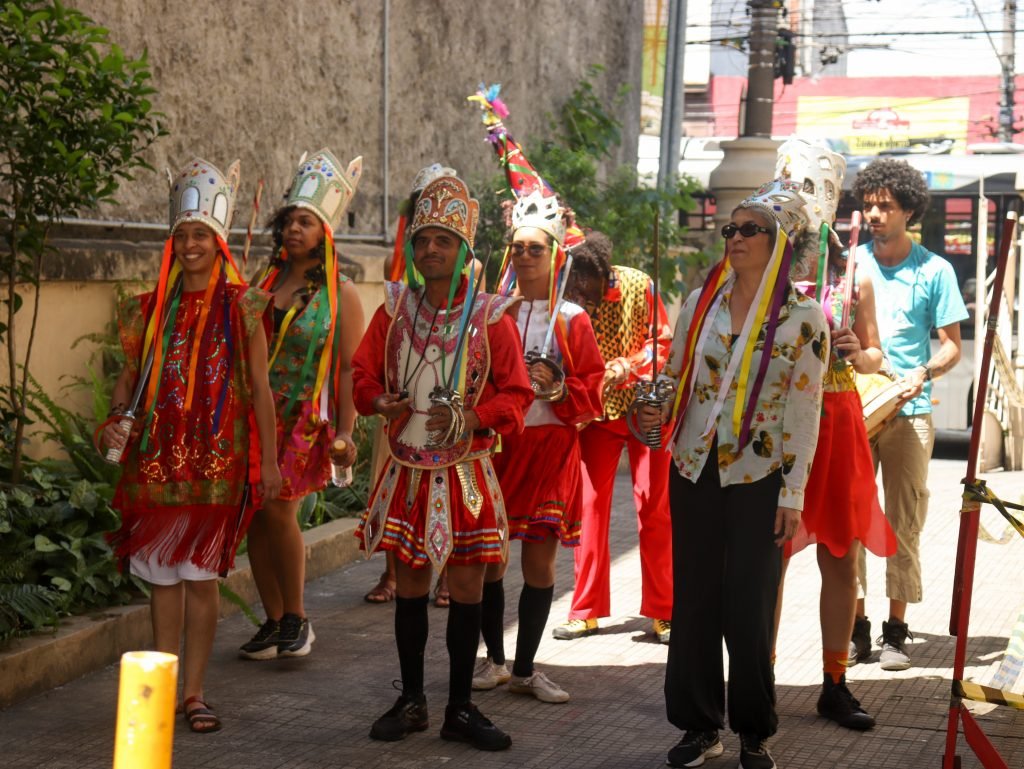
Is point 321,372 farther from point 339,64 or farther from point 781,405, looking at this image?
point 339,64

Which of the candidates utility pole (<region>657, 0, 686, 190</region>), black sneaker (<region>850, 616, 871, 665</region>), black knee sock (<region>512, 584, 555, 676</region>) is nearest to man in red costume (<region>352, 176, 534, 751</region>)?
black knee sock (<region>512, 584, 555, 676</region>)

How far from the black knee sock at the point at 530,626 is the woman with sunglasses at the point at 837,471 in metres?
0.95

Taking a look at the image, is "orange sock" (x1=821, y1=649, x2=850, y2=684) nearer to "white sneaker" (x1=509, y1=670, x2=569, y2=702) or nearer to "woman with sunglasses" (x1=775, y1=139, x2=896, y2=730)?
"woman with sunglasses" (x1=775, y1=139, x2=896, y2=730)

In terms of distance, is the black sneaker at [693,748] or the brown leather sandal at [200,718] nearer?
the black sneaker at [693,748]

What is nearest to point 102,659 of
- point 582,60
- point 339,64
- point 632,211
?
point 339,64

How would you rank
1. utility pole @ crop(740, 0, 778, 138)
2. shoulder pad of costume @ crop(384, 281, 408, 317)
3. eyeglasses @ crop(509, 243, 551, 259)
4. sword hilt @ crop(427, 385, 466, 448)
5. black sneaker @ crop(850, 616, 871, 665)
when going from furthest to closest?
utility pole @ crop(740, 0, 778, 138) < black sneaker @ crop(850, 616, 871, 665) < eyeglasses @ crop(509, 243, 551, 259) < shoulder pad of costume @ crop(384, 281, 408, 317) < sword hilt @ crop(427, 385, 466, 448)

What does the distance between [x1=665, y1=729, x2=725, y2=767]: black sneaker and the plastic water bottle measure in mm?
1859

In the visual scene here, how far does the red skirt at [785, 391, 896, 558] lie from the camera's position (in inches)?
227

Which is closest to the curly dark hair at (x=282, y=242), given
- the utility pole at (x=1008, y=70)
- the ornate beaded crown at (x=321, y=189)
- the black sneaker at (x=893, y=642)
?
the ornate beaded crown at (x=321, y=189)

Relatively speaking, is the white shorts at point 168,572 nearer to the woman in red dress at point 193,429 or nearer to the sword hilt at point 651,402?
the woman in red dress at point 193,429

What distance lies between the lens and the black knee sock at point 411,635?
551 centimetres

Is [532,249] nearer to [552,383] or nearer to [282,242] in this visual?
[552,383]

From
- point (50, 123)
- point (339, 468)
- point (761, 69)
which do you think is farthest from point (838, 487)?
point (761, 69)

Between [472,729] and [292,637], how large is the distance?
151 centimetres
